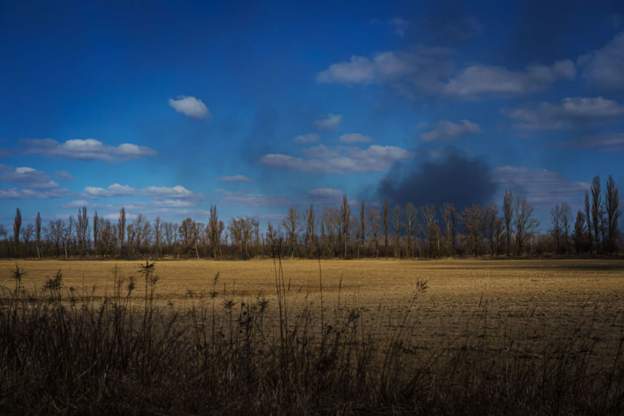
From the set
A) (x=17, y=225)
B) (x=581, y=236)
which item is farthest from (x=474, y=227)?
(x=17, y=225)

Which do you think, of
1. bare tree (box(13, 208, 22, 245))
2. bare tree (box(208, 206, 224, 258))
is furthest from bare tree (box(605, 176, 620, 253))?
bare tree (box(13, 208, 22, 245))

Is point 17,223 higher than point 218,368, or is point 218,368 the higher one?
point 17,223

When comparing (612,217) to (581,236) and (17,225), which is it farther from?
(17,225)

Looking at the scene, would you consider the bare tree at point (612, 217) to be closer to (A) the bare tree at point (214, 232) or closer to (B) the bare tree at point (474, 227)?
(B) the bare tree at point (474, 227)

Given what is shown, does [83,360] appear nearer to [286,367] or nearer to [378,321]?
[286,367]

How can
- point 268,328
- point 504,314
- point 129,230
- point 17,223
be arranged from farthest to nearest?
point 129,230 < point 17,223 < point 504,314 < point 268,328

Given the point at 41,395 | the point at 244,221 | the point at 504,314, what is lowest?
the point at 504,314

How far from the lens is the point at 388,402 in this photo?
16.2 feet

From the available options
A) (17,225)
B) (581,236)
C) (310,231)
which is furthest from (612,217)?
(17,225)

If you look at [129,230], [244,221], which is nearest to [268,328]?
[244,221]

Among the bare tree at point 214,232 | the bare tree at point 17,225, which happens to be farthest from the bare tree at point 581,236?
the bare tree at point 17,225

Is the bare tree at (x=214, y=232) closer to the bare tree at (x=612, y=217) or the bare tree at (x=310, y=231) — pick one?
the bare tree at (x=310, y=231)

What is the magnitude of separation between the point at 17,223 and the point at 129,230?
24270 mm

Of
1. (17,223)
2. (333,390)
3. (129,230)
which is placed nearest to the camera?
(333,390)
